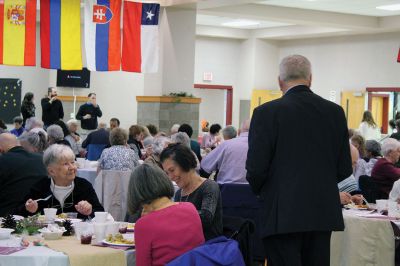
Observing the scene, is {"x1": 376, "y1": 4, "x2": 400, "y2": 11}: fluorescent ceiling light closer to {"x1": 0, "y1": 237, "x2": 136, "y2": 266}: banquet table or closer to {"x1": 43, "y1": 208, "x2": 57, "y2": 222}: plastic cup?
{"x1": 43, "y1": 208, "x2": 57, "y2": 222}: plastic cup

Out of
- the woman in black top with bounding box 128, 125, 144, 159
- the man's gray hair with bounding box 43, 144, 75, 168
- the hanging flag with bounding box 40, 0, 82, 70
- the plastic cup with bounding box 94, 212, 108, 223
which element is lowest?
the woman in black top with bounding box 128, 125, 144, 159

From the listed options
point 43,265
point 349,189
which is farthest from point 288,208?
point 349,189

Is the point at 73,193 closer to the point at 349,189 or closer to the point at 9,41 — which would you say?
the point at 349,189

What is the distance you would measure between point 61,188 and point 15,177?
33.8 inches

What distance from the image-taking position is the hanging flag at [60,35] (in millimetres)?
11195

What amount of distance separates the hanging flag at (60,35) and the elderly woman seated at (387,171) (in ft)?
19.2

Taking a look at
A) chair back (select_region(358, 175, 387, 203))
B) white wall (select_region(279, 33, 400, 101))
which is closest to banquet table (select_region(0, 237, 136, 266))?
chair back (select_region(358, 175, 387, 203))

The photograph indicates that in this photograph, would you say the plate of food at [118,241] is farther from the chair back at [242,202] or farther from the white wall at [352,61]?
the white wall at [352,61]

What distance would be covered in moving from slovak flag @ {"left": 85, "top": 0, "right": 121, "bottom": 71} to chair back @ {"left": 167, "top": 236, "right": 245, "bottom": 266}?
9.03m

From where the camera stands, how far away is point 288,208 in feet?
11.0

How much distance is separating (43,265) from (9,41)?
8177mm

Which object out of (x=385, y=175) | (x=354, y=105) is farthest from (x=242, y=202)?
(x=354, y=105)

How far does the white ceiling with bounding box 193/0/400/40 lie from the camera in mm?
14094

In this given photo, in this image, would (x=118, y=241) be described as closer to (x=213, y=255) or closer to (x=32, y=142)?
(x=213, y=255)
